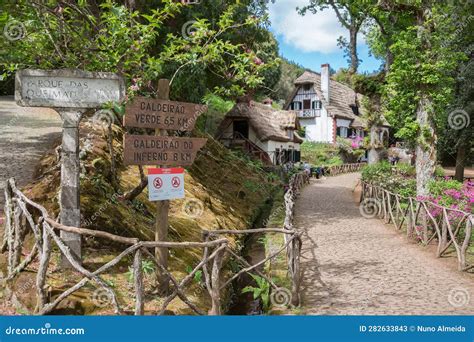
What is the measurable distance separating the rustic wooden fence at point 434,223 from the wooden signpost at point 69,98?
7748 mm

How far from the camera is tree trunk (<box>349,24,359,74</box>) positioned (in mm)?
24047

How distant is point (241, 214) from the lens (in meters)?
14.9

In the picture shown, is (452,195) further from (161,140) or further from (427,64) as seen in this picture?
(161,140)

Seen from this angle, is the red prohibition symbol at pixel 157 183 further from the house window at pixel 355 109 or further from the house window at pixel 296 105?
the house window at pixel 355 109

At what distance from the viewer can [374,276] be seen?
8.37 metres

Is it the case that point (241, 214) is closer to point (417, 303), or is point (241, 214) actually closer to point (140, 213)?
point (140, 213)

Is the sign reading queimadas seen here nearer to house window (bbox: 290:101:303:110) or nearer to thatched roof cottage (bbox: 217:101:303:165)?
thatched roof cottage (bbox: 217:101:303:165)

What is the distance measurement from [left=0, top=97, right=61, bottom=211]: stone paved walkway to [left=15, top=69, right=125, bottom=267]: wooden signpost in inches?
138

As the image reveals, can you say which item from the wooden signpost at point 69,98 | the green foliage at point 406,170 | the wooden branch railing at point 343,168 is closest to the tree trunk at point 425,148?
the green foliage at point 406,170

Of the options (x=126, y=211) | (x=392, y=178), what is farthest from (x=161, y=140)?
(x=392, y=178)

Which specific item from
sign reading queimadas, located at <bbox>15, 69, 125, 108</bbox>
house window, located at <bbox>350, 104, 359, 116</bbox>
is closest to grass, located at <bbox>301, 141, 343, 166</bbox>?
house window, located at <bbox>350, 104, 359, 116</bbox>

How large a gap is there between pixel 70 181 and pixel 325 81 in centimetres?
4394

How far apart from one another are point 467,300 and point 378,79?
1741 cm

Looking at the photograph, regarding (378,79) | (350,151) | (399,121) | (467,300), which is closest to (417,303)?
(467,300)
